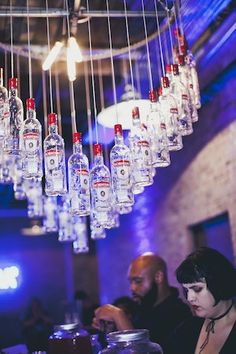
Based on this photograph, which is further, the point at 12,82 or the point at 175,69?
the point at 175,69

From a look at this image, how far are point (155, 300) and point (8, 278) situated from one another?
562cm

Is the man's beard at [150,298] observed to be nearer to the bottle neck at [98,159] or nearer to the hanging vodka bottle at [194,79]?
the bottle neck at [98,159]

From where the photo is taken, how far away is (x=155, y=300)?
362cm

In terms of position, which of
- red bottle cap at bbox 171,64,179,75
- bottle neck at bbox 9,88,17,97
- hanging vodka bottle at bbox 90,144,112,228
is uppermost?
red bottle cap at bbox 171,64,179,75

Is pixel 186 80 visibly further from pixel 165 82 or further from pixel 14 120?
pixel 14 120

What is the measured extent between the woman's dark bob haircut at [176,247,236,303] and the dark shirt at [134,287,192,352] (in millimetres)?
957

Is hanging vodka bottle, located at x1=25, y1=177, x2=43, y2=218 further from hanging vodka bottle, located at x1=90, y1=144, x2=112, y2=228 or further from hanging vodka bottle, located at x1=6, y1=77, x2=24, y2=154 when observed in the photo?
hanging vodka bottle, located at x1=90, y1=144, x2=112, y2=228

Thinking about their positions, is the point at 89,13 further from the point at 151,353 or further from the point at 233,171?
the point at 151,353

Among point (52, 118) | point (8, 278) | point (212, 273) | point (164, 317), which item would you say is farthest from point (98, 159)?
point (8, 278)

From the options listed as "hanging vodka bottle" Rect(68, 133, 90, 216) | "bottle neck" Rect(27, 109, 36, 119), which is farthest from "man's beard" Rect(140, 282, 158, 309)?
"bottle neck" Rect(27, 109, 36, 119)

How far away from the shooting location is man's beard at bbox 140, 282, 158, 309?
142 inches

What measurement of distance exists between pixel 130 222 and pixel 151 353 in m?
5.90

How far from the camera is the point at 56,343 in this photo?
2250mm

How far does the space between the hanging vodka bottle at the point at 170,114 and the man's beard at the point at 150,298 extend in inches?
42.0
